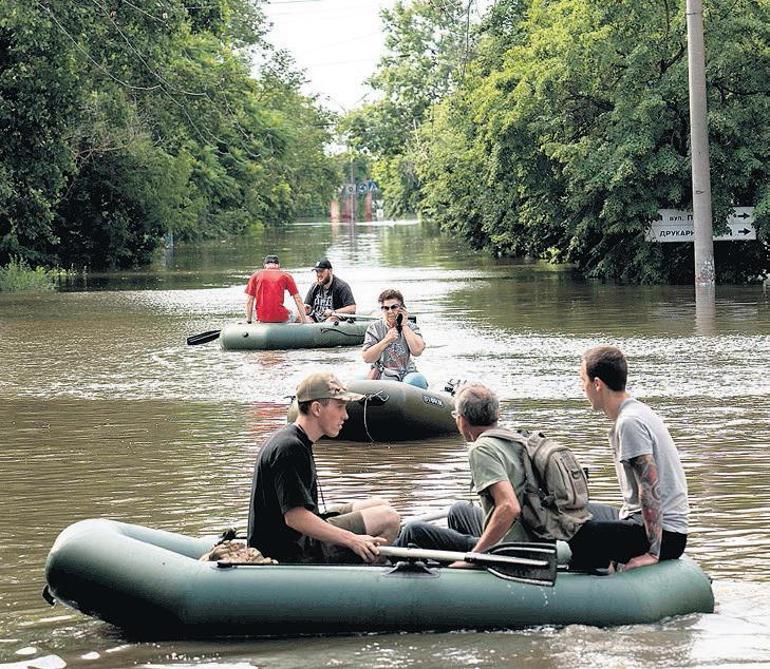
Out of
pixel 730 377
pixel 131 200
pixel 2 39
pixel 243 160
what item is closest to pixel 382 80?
pixel 243 160

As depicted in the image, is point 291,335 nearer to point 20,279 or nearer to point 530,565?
point 530,565

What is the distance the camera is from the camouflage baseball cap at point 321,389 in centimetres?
761

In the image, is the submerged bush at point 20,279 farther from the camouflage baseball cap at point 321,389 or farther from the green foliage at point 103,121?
the camouflage baseball cap at point 321,389

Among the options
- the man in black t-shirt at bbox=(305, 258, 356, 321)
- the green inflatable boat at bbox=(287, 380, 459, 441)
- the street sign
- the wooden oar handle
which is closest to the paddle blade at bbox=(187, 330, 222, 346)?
the man in black t-shirt at bbox=(305, 258, 356, 321)

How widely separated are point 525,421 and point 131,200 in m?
39.2

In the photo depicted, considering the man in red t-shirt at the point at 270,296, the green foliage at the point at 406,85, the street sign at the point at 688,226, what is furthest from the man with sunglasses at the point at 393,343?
the green foliage at the point at 406,85

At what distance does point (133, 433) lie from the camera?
→ 48.7 ft

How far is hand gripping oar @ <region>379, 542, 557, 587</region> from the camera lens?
749 cm

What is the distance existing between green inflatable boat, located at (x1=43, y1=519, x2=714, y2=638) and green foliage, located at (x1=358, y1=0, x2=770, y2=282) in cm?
2760

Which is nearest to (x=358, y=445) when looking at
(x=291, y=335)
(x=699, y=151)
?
(x=291, y=335)

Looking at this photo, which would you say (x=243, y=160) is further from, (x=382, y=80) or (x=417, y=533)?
(x=417, y=533)

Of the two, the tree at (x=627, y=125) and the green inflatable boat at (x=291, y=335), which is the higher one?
the tree at (x=627, y=125)

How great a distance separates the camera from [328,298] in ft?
75.4

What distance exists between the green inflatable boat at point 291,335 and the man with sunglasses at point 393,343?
784 cm
